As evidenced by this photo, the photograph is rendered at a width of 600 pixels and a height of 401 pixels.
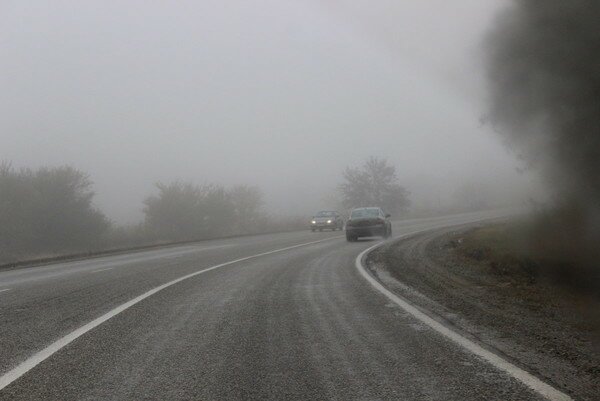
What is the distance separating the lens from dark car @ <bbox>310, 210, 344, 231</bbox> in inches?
1596

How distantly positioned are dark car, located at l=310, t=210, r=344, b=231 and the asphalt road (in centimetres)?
Answer: 3096

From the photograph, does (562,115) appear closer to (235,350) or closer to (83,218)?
(235,350)

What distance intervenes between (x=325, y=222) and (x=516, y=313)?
33.6 m

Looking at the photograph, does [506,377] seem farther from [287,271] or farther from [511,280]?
[287,271]

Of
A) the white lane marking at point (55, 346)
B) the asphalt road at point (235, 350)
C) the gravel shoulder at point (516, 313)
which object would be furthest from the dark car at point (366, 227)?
the white lane marking at point (55, 346)

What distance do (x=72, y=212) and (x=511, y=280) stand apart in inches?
1243

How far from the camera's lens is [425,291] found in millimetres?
9000

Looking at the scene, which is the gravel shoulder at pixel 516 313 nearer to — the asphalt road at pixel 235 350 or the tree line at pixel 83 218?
the asphalt road at pixel 235 350

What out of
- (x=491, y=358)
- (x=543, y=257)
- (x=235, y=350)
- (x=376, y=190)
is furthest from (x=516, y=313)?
(x=376, y=190)

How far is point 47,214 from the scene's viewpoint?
34.6m

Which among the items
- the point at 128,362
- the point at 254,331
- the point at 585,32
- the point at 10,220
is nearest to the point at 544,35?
the point at 585,32

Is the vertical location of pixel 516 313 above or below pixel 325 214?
below

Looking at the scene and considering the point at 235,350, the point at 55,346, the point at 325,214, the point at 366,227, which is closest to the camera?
the point at 235,350

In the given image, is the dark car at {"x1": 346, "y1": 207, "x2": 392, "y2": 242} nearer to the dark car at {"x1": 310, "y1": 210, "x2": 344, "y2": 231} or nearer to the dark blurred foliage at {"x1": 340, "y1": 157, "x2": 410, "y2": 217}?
the dark car at {"x1": 310, "y1": 210, "x2": 344, "y2": 231}
